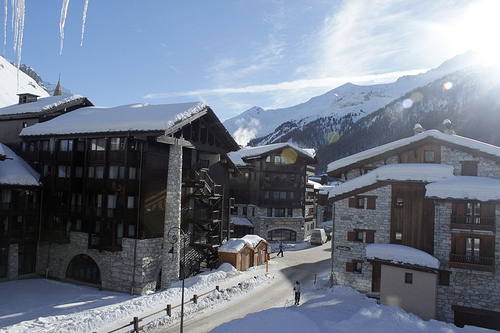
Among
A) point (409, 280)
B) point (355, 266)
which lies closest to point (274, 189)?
point (355, 266)

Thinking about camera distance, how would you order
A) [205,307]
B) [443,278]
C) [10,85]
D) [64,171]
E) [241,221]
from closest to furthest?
[443,278] → [205,307] → [64,171] → [241,221] → [10,85]

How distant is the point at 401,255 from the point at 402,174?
5653mm

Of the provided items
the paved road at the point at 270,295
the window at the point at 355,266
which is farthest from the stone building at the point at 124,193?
the window at the point at 355,266

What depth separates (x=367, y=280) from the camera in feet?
89.3

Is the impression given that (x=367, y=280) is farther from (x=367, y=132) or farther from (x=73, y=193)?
(x=367, y=132)

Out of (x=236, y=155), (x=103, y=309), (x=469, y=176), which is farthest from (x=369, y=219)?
(x=236, y=155)

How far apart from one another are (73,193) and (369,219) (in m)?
24.4

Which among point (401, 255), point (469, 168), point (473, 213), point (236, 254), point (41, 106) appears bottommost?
point (236, 254)

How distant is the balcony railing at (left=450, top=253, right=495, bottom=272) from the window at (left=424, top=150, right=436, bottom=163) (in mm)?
6875

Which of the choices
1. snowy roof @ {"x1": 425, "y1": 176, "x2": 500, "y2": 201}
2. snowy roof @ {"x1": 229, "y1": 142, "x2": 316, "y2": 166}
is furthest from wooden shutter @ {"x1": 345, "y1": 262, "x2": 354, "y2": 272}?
snowy roof @ {"x1": 229, "y1": 142, "x2": 316, "y2": 166}

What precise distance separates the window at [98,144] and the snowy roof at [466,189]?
24.4m

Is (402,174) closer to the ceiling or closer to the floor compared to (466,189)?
closer to the ceiling

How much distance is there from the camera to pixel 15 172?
30.7m

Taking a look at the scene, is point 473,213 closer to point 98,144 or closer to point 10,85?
point 98,144
